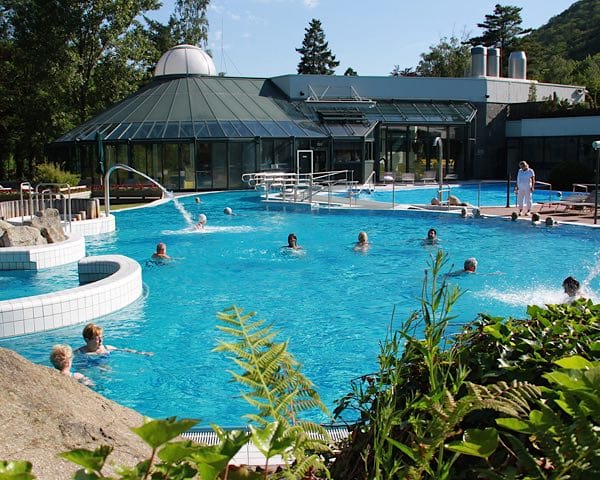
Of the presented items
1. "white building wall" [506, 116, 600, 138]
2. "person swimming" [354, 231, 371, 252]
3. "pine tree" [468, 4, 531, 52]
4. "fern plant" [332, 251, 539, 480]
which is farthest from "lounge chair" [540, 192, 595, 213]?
"pine tree" [468, 4, 531, 52]

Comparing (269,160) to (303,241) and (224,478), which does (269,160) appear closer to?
(303,241)

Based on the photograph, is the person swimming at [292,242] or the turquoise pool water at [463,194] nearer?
the person swimming at [292,242]

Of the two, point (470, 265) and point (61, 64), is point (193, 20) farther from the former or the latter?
point (470, 265)

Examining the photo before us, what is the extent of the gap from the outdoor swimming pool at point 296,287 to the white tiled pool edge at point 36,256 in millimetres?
392

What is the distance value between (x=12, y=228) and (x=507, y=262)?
10312 mm

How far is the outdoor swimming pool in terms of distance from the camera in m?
7.90

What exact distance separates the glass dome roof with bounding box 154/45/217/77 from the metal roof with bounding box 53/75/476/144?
0.40 metres

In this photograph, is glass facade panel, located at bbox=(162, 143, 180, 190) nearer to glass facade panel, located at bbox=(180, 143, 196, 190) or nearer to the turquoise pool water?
glass facade panel, located at bbox=(180, 143, 196, 190)

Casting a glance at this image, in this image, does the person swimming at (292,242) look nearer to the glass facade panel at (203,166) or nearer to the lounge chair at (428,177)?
the glass facade panel at (203,166)

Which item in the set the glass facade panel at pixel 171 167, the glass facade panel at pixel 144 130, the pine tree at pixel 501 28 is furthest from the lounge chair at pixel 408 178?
the pine tree at pixel 501 28

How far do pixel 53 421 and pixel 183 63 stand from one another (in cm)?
3584

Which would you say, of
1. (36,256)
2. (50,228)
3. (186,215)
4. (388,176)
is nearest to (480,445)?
(36,256)

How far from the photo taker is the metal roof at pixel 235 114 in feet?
103

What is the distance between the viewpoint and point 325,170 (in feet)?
111
